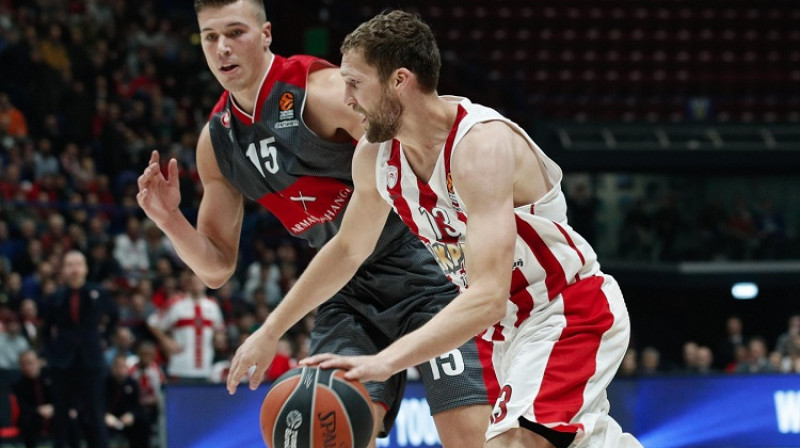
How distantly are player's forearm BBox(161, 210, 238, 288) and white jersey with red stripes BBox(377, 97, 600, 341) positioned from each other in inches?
40.5

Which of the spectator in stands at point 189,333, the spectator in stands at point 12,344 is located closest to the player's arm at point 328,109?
the spectator in stands at point 189,333

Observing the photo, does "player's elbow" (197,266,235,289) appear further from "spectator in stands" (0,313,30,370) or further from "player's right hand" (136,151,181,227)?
"spectator in stands" (0,313,30,370)

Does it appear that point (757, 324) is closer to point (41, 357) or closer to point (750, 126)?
point (750, 126)

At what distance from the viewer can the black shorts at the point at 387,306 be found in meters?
4.53

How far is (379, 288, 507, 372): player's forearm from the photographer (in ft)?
10.5

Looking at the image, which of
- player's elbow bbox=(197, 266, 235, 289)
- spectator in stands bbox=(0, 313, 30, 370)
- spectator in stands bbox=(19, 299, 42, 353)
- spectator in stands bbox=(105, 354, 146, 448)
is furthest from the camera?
spectator in stands bbox=(19, 299, 42, 353)

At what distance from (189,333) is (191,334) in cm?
2

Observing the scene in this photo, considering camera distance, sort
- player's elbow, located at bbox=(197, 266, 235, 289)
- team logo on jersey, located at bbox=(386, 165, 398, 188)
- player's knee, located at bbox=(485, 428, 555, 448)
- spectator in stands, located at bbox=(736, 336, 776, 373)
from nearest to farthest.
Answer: player's knee, located at bbox=(485, 428, 555, 448)
team logo on jersey, located at bbox=(386, 165, 398, 188)
player's elbow, located at bbox=(197, 266, 235, 289)
spectator in stands, located at bbox=(736, 336, 776, 373)

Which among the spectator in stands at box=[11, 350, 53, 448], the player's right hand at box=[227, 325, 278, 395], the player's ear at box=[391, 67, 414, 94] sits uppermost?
the player's ear at box=[391, 67, 414, 94]

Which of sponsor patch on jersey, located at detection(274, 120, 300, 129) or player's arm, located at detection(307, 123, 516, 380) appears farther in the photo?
sponsor patch on jersey, located at detection(274, 120, 300, 129)

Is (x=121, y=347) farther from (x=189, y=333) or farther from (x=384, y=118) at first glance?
(x=384, y=118)

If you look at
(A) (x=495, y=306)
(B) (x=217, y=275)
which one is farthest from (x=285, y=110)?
(A) (x=495, y=306)

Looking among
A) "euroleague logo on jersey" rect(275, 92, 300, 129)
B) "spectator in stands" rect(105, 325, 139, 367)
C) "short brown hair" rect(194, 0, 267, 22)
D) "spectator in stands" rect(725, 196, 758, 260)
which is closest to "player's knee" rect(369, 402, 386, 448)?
"euroleague logo on jersey" rect(275, 92, 300, 129)

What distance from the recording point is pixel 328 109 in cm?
446
